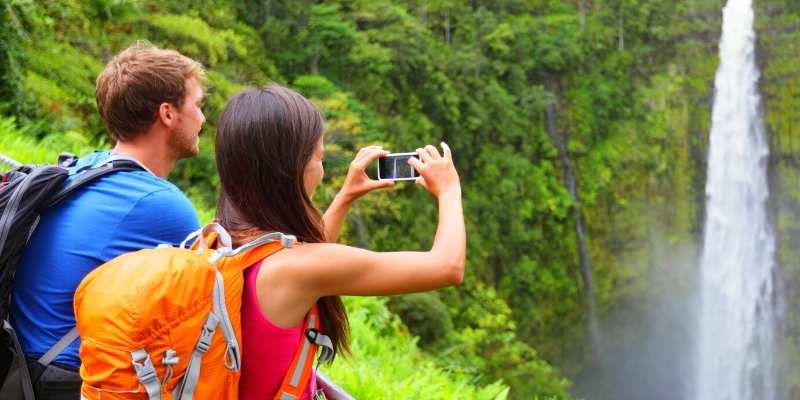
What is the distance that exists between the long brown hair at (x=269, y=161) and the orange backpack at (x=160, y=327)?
0.66 ft

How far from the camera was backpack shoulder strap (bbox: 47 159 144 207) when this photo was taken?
1.90 metres

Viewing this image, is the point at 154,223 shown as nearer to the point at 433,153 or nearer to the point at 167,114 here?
the point at 167,114

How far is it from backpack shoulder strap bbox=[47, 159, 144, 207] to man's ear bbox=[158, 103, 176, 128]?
0.49ft

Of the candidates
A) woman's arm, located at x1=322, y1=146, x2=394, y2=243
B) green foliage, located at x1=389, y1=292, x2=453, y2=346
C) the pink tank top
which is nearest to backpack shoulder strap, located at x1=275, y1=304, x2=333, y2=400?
the pink tank top

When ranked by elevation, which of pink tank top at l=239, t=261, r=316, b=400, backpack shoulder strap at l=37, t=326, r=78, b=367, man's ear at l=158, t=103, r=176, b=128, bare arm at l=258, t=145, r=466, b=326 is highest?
man's ear at l=158, t=103, r=176, b=128

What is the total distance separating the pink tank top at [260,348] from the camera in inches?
63.4

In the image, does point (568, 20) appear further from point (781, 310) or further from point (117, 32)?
point (117, 32)

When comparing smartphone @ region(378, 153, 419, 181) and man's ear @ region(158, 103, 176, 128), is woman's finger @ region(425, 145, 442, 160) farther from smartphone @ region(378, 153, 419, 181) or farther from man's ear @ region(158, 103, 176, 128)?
man's ear @ region(158, 103, 176, 128)

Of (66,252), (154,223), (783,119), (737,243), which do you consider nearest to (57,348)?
(66,252)

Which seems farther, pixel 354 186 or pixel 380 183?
pixel 354 186

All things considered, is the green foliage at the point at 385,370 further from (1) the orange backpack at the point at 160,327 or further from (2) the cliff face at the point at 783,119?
(2) the cliff face at the point at 783,119

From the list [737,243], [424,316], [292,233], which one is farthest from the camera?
[737,243]

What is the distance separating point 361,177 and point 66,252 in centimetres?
73

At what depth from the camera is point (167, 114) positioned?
212 centimetres
